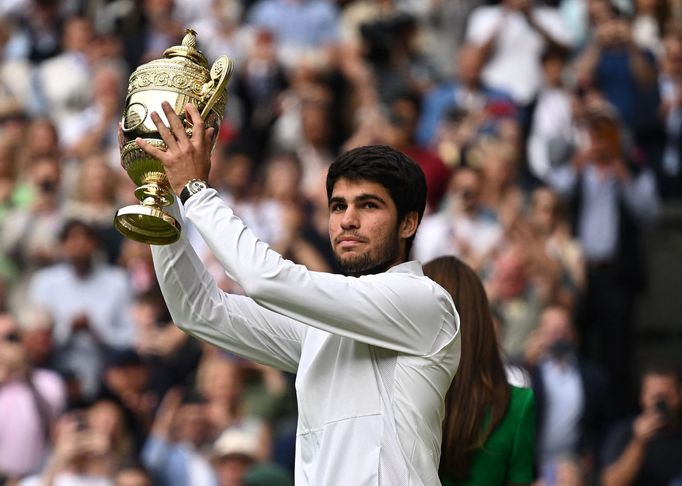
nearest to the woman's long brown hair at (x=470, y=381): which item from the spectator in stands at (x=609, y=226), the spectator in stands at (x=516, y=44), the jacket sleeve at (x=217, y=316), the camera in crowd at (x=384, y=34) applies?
the jacket sleeve at (x=217, y=316)

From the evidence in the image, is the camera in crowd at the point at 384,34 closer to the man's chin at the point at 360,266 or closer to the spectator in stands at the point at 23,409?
the spectator in stands at the point at 23,409

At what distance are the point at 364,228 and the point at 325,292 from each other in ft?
1.00

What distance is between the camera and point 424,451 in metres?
4.73

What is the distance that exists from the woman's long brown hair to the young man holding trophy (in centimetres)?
73

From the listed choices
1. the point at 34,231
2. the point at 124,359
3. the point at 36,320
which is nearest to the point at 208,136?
the point at 124,359

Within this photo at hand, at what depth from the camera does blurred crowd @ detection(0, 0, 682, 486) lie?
999 centimetres

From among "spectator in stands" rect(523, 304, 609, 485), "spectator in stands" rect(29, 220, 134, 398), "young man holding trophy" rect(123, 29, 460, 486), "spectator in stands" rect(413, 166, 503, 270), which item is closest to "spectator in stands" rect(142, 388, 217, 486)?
"spectator in stands" rect(29, 220, 134, 398)

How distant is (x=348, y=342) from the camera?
4855 mm

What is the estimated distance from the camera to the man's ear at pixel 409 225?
493cm

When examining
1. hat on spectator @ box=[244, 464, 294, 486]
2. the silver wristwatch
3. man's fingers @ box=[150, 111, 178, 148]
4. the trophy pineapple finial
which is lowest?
hat on spectator @ box=[244, 464, 294, 486]

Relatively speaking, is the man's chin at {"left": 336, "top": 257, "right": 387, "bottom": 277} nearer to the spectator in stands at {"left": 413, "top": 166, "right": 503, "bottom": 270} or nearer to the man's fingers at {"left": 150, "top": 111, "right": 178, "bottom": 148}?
the man's fingers at {"left": 150, "top": 111, "right": 178, "bottom": 148}

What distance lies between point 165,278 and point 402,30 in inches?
345

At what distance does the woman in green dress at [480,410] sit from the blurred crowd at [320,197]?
3.55m

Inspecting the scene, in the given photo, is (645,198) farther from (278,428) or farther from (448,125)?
(278,428)
